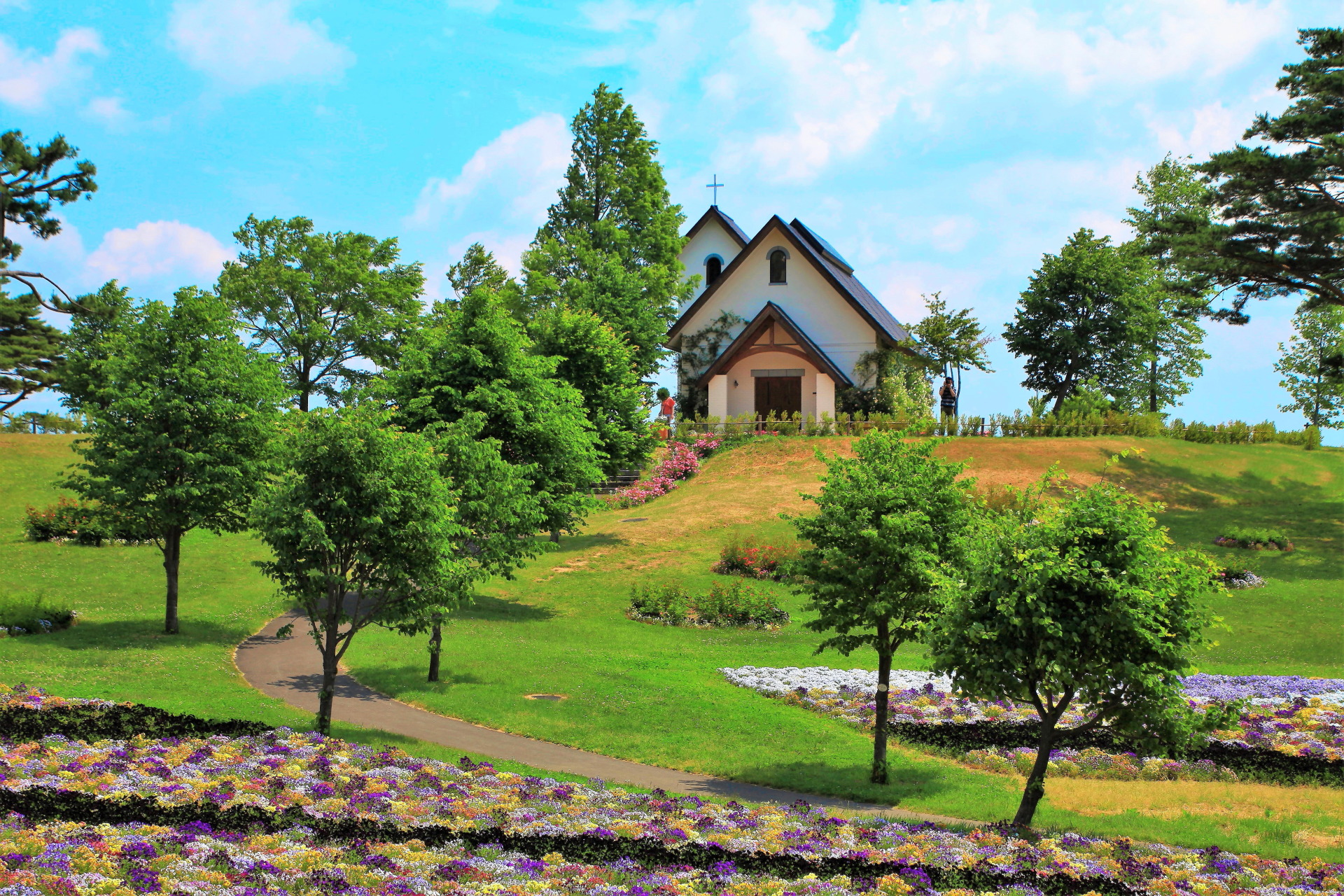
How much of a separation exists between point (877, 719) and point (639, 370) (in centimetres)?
3533

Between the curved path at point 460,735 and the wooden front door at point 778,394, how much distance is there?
35.1 meters

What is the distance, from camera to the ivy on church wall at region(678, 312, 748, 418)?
5650 cm

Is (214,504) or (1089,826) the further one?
(214,504)

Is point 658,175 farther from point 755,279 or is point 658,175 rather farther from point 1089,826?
point 1089,826

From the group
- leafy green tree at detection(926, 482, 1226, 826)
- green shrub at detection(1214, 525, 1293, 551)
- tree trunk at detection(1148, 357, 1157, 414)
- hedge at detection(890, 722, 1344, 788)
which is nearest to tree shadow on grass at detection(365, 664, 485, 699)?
hedge at detection(890, 722, 1344, 788)

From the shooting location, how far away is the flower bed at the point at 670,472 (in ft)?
145

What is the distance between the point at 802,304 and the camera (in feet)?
182

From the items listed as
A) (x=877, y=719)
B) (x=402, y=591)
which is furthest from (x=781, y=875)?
(x=402, y=591)

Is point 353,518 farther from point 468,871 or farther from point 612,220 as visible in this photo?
point 612,220

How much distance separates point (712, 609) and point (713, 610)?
0.17ft

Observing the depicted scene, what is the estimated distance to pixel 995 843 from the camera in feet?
36.8

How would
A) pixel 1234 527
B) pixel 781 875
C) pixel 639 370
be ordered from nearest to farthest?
pixel 781 875 → pixel 1234 527 → pixel 639 370

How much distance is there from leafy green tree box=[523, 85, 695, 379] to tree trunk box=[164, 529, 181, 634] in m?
30.1

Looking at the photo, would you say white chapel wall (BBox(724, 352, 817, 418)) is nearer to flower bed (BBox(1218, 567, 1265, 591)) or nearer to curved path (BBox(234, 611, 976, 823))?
flower bed (BBox(1218, 567, 1265, 591))
